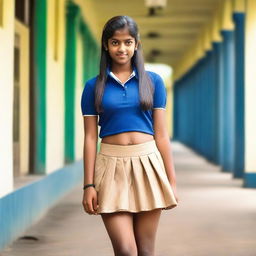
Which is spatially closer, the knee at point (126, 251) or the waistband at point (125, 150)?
the knee at point (126, 251)

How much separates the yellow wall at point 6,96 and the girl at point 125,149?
3553 mm

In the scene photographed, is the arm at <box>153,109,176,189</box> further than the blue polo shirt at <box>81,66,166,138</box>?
Yes

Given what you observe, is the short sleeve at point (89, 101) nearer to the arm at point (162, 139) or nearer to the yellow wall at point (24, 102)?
the arm at point (162, 139)

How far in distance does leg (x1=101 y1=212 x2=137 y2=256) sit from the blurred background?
132 inches

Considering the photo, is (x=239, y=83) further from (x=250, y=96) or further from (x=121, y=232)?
(x=121, y=232)

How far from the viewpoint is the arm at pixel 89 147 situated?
13.5 ft

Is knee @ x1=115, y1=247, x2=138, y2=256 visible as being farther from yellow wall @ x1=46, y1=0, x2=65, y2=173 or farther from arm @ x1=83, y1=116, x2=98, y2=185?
yellow wall @ x1=46, y1=0, x2=65, y2=173

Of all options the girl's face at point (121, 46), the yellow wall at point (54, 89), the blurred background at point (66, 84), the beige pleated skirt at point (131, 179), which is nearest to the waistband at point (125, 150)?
the beige pleated skirt at point (131, 179)

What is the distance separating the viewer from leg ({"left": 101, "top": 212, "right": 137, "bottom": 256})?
3.95m

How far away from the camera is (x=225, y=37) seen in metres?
18.7

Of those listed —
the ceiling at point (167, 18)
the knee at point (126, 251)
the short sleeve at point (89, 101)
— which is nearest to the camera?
the knee at point (126, 251)

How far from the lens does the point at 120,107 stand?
4074mm

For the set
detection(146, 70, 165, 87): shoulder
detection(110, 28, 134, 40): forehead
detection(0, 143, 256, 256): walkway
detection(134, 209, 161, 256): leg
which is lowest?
detection(0, 143, 256, 256): walkway

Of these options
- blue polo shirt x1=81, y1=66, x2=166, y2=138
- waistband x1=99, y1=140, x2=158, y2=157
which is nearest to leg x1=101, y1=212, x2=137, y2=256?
waistband x1=99, y1=140, x2=158, y2=157
